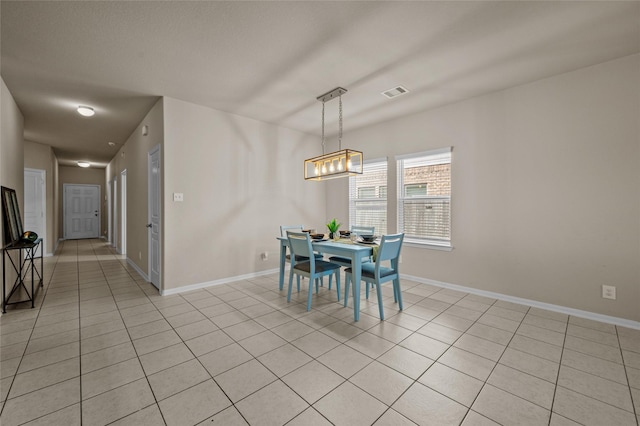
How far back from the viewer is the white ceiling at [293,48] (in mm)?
2072

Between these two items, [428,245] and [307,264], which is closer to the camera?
[307,264]

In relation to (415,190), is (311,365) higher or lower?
lower

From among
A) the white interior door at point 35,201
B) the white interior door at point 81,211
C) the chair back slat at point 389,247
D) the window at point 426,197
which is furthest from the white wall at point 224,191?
the white interior door at point 81,211

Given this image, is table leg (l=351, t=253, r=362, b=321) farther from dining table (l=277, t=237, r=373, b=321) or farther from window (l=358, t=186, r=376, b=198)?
window (l=358, t=186, r=376, b=198)

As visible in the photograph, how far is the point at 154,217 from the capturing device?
13.5 ft

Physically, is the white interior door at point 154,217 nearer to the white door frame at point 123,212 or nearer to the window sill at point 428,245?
the white door frame at point 123,212

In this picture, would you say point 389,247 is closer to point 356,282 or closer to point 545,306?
point 356,282

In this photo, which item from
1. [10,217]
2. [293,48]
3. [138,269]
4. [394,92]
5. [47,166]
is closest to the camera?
[293,48]

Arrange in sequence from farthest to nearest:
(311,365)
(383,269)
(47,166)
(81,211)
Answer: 1. (81,211)
2. (47,166)
3. (383,269)
4. (311,365)

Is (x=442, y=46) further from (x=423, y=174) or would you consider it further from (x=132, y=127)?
(x=132, y=127)

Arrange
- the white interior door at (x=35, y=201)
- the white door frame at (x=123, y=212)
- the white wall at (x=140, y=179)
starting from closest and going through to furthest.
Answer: the white wall at (x=140, y=179) < the white interior door at (x=35, y=201) < the white door frame at (x=123, y=212)

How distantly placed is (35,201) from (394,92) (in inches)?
307

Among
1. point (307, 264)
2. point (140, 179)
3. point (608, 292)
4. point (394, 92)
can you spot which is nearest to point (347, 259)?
point (307, 264)

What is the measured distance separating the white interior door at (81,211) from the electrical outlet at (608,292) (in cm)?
1298
